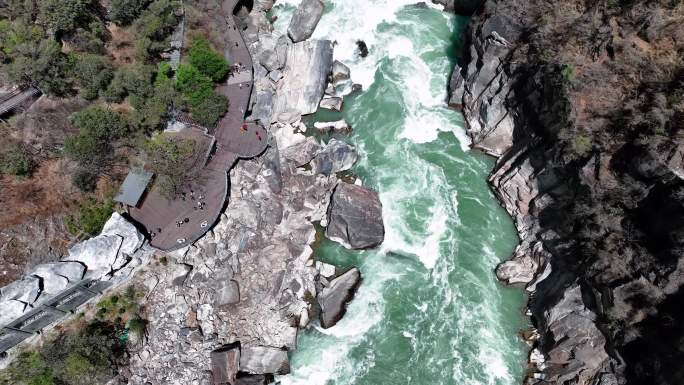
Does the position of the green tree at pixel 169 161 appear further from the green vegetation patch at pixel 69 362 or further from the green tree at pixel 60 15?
the green tree at pixel 60 15

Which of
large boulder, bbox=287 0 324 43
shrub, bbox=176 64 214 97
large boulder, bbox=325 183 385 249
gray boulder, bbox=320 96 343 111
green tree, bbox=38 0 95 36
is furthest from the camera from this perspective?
large boulder, bbox=287 0 324 43

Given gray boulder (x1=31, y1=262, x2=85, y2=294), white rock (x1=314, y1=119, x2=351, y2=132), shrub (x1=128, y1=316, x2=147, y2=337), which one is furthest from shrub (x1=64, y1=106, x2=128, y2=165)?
white rock (x1=314, y1=119, x2=351, y2=132)

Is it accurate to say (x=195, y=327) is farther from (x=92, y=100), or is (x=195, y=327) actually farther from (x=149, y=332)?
(x=92, y=100)

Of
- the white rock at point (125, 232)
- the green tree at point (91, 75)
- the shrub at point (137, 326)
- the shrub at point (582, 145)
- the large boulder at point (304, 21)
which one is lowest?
the shrub at point (137, 326)

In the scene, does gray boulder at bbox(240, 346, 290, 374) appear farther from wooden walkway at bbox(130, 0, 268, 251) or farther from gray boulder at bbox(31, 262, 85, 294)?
gray boulder at bbox(31, 262, 85, 294)

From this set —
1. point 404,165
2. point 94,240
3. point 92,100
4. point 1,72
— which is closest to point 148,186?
point 94,240

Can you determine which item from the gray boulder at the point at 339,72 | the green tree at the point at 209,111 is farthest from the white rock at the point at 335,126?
the green tree at the point at 209,111

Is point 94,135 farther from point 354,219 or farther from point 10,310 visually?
point 354,219
